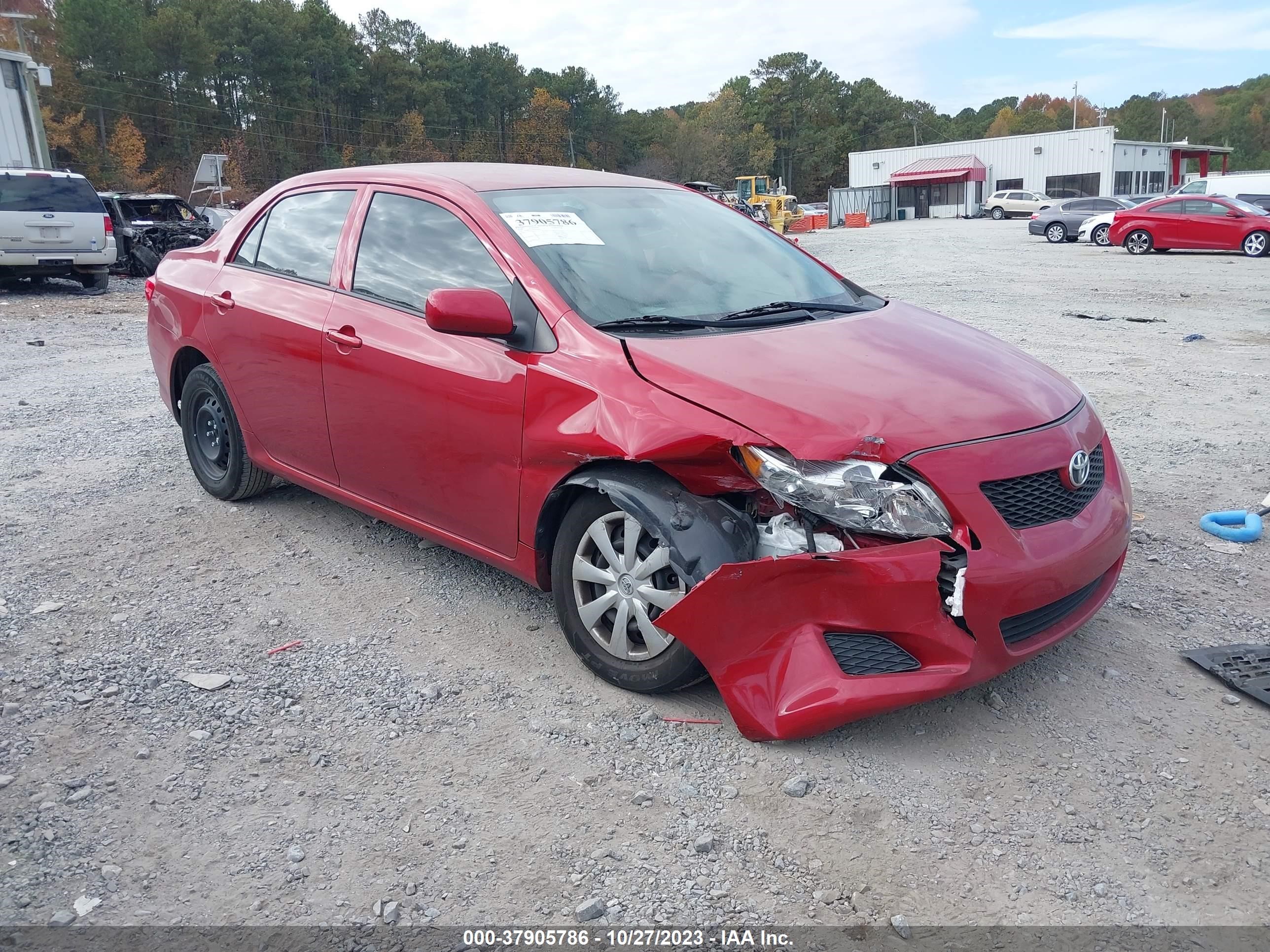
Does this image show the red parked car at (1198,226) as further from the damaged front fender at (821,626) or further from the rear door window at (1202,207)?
the damaged front fender at (821,626)

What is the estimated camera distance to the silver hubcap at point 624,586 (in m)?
3.11

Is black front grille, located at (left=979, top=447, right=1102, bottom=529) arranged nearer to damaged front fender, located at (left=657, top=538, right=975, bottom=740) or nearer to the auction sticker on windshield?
damaged front fender, located at (left=657, top=538, right=975, bottom=740)

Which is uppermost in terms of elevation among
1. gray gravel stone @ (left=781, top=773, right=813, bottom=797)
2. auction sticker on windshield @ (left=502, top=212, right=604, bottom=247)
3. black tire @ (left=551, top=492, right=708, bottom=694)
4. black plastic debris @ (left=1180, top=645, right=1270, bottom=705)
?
auction sticker on windshield @ (left=502, top=212, right=604, bottom=247)

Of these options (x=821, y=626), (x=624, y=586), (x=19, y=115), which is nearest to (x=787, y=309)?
(x=624, y=586)

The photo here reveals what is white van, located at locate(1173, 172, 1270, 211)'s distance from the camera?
28.2 metres

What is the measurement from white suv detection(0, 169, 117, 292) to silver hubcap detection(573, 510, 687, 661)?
14866 millimetres

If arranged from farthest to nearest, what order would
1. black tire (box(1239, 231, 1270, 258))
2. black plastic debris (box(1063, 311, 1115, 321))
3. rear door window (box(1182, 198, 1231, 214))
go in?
rear door window (box(1182, 198, 1231, 214))
black tire (box(1239, 231, 1270, 258))
black plastic debris (box(1063, 311, 1115, 321))

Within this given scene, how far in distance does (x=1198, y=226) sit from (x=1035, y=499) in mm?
23710

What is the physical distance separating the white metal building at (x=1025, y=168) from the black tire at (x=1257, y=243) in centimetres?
4305

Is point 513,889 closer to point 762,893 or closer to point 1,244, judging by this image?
point 762,893

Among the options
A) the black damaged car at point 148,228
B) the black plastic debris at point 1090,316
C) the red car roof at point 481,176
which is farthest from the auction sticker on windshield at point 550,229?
the black damaged car at point 148,228

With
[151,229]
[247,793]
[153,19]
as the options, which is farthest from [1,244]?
[153,19]

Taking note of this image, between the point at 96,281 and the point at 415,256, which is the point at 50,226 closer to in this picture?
the point at 96,281

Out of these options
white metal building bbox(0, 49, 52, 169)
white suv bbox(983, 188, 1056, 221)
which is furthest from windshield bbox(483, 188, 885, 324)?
white suv bbox(983, 188, 1056, 221)
